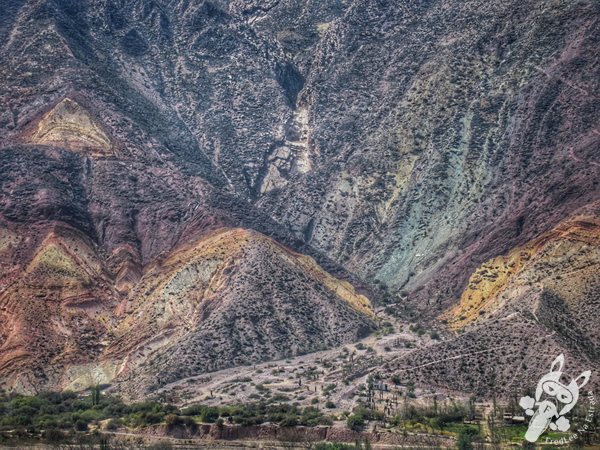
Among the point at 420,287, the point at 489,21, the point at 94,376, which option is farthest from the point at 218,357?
the point at 489,21

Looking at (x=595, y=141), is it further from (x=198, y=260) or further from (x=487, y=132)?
(x=198, y=260)

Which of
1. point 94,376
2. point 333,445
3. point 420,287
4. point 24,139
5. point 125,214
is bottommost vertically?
point 333,445

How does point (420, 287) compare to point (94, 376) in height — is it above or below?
above

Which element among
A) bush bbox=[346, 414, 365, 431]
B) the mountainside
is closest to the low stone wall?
bush bbox=[346, 414, 365, 431]

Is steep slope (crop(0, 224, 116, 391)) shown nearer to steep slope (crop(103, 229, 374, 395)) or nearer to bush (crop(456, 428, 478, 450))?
steep slope (crop(103, 229, 374, 395))

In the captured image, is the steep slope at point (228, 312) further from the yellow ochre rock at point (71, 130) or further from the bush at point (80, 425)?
the yellow ochre rock at point (71, 130)

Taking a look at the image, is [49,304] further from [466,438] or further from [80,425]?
[466,438]

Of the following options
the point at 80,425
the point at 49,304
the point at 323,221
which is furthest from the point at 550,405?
the point at 323,221
